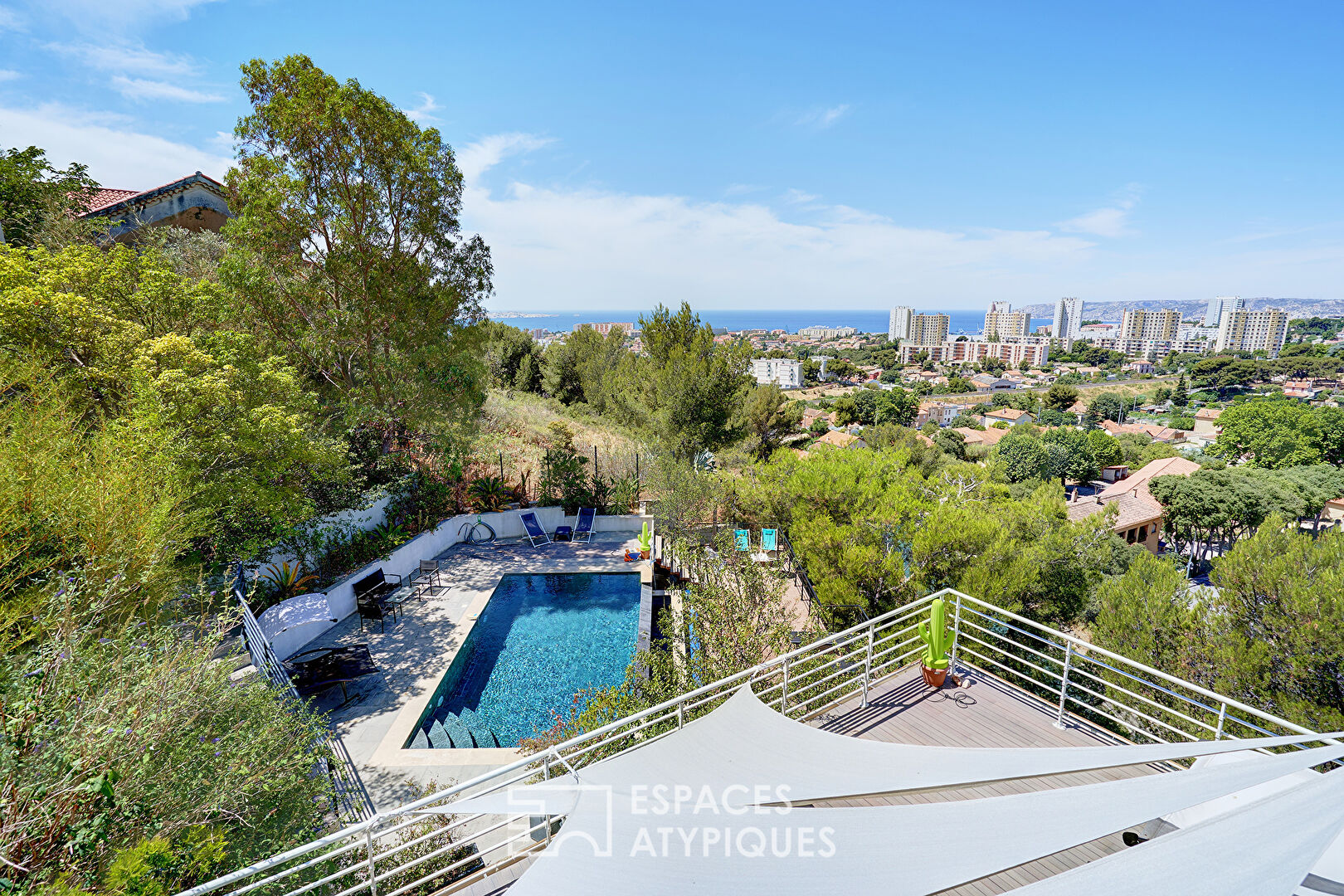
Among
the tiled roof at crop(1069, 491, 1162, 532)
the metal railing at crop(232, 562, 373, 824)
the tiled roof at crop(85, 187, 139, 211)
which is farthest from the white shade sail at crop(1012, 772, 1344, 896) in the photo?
the tiled roof at crop(1069, 491, 1162, 532)

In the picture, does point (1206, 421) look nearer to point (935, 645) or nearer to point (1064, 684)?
point (1064, 684)

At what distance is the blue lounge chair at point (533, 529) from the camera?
14531 mm

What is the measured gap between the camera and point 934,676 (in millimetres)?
5797

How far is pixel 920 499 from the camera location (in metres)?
11.6

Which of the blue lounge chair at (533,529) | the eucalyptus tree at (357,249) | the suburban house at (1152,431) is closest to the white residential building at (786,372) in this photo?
the suburban house at (1152,431)

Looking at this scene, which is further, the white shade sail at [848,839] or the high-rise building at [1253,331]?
the high-rise building at [1253,331]

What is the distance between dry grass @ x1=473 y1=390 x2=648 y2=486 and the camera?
56.4 ft

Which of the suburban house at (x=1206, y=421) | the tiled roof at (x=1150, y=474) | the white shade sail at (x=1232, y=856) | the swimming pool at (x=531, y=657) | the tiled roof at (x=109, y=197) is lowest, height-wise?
the suburban house at (x=1206, y=421)

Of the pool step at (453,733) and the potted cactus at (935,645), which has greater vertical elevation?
the potted cactus at (935,645)

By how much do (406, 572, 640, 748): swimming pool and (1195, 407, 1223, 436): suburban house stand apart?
310 feet

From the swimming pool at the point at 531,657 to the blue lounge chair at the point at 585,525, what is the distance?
209 cm

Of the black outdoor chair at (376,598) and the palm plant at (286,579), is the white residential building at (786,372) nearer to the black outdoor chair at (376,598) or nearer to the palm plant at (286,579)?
the black outdoor chair at (376,598)

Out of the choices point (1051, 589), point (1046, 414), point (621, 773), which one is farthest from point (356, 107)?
point (1046, 414)

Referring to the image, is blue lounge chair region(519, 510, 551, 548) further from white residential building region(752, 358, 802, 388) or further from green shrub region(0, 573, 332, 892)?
white residential building region(752, 358, 802, 388)
